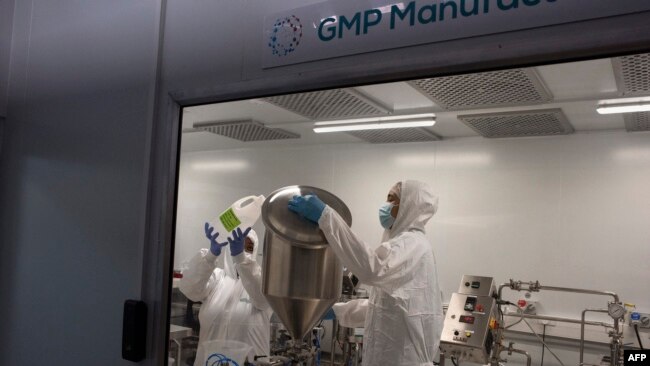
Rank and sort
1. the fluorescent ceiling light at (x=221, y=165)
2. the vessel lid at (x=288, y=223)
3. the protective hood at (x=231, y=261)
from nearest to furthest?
1. the vessel lid at (x=288, y=223)
2. the fluorescent ceiling light at (x=221, y=165)
3. the protective hood at (x=231, y=261)

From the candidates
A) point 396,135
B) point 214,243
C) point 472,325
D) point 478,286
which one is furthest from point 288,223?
point 478,286

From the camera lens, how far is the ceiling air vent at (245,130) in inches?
62.6

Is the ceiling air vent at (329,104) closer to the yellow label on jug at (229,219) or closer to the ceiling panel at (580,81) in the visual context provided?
the yellow label on jug at (229,219)

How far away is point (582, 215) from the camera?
3.23 m

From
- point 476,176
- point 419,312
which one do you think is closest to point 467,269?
point 476,176

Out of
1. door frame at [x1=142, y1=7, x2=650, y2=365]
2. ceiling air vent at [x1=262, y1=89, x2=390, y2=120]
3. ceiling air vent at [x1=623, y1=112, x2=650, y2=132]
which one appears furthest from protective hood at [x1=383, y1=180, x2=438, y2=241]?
ceiling air vent at [x1=623, y1=112, x2=650, y2=132]

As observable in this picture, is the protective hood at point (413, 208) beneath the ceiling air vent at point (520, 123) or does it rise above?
beneath

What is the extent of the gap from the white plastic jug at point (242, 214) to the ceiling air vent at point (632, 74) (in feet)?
3.70

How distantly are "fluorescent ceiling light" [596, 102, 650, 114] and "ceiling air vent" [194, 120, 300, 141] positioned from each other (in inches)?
58.6

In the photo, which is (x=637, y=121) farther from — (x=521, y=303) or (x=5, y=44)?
(x=5, y=44)

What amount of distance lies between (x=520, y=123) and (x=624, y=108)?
476 mm

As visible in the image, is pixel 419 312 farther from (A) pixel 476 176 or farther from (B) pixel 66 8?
(A) pixel 476 176

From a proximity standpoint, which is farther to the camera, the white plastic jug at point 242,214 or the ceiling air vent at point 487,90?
the white plastic jug at point 242,214

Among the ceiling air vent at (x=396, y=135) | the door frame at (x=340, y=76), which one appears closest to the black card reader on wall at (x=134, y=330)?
the door frame at (x=340, y=76)
